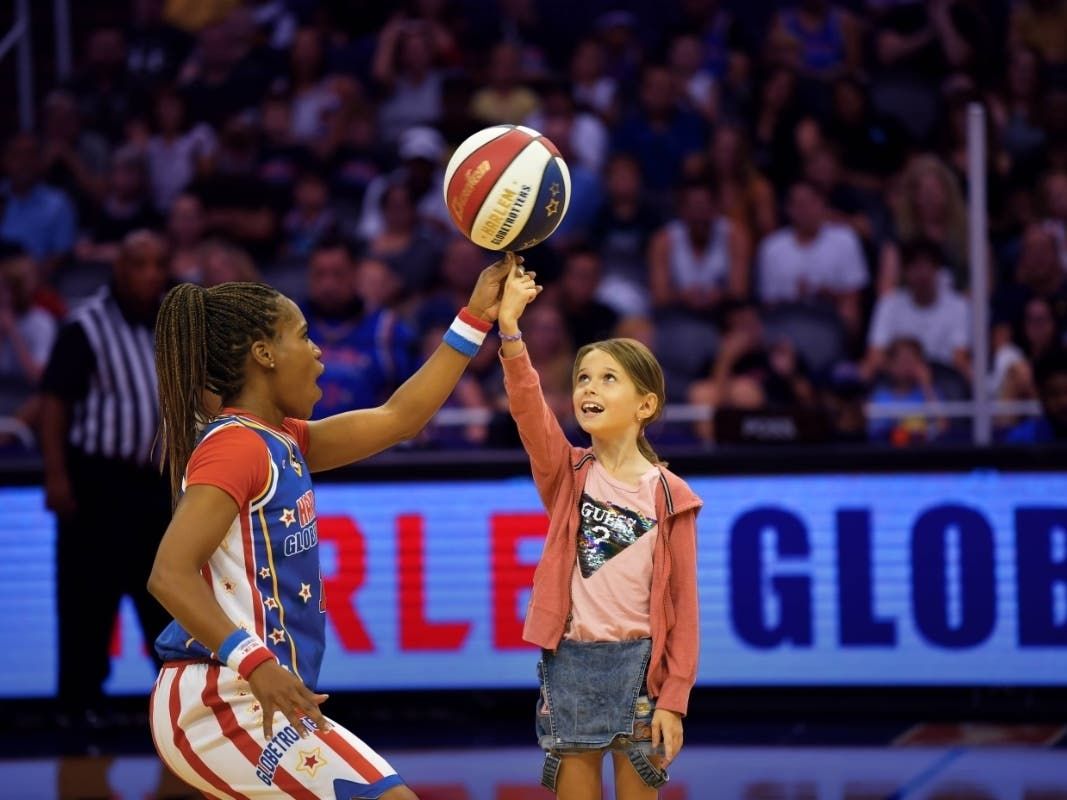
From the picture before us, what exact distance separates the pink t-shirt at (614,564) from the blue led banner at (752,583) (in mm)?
3087

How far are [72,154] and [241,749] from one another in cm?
998

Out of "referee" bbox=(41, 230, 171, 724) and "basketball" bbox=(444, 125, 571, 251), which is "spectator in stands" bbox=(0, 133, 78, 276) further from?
"basketball" bbox=(444, 125, 571, 251)

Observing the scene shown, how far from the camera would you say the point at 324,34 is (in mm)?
13641

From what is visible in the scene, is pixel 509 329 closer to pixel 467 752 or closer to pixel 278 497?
pixel 278 497

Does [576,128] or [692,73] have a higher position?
[692,73]

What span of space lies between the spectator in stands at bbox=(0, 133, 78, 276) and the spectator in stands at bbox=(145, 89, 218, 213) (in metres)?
0.69

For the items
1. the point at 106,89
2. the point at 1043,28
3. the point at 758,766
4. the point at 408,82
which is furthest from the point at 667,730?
the point at 106,89

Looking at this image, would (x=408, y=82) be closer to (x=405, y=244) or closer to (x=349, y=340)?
(x=405, y=244)

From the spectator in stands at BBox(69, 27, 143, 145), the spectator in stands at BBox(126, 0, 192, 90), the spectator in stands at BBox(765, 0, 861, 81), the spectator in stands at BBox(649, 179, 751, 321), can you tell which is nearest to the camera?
the spectator in stands at BBox(649, 179, 751, 321)

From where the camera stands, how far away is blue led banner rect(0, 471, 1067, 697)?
298 inches

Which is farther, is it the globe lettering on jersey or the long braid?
the long braid

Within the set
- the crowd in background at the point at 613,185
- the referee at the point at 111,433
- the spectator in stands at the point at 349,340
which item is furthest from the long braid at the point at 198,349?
the spectator in stands at the point at 349,340

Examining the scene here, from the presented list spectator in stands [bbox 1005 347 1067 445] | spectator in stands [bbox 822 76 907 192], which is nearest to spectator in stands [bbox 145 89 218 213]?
spectator in stands [bbox 822 76 907 192]

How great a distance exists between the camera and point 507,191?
4.48 metres
